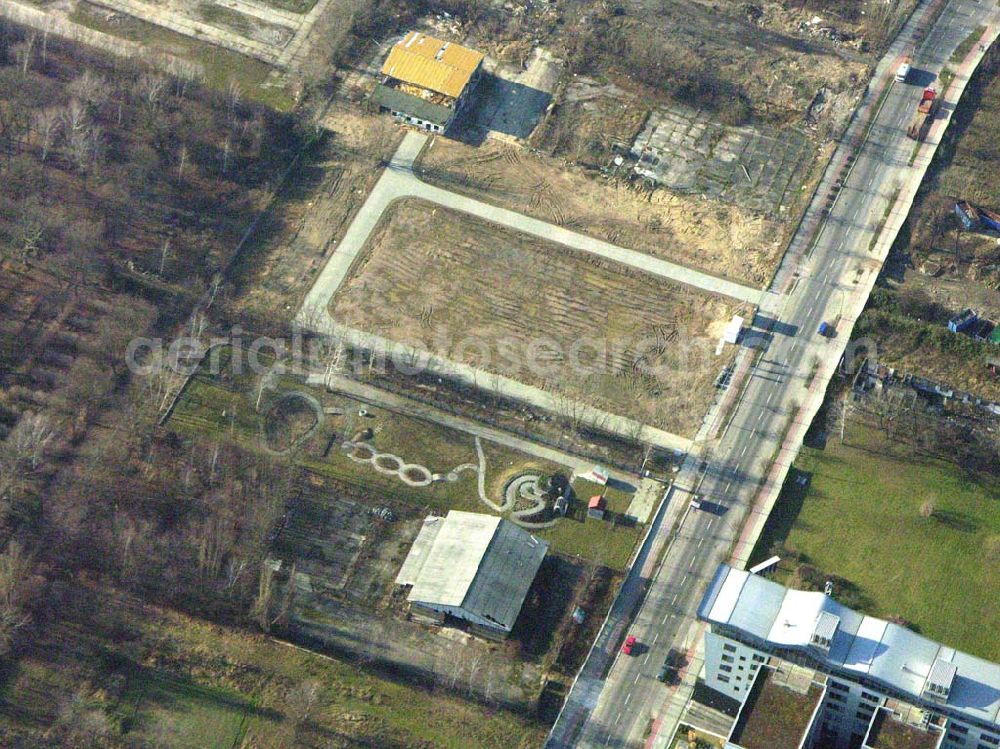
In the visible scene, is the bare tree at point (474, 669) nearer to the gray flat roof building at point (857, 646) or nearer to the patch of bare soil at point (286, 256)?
the gray flat roof building at point (857, 646)

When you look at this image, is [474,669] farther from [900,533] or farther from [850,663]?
[900,533]

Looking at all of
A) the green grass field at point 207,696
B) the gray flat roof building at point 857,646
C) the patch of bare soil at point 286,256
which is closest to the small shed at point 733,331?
the gray flat roof building at point 857,646

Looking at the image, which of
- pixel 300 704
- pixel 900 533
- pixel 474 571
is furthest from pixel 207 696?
pixel 900 533

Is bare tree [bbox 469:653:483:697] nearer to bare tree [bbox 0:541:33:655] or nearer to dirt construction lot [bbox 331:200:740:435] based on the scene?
dirt construction lot [bbox 331:200:740:435]

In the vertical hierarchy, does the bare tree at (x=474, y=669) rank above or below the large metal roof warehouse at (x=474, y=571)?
below

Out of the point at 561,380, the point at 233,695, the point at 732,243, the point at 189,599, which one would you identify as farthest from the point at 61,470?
the point at 732,243

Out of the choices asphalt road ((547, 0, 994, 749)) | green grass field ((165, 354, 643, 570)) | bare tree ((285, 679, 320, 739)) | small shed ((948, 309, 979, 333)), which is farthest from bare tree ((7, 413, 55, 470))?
small shed ((948, 309, 979, 333))
